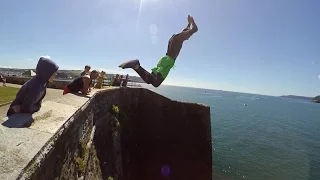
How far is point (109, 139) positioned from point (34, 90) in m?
4.97

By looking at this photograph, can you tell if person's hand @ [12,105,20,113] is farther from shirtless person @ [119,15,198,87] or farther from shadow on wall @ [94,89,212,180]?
shadow on wall @ [94,89,212,180]

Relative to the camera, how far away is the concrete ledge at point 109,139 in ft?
9.63

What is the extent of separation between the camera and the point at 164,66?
771cm

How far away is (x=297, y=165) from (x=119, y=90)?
992 inches

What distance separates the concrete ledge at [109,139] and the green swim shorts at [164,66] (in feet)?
6.75

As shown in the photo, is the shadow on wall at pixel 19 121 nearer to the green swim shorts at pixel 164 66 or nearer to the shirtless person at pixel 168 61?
the shirtless person at pixel 168 61

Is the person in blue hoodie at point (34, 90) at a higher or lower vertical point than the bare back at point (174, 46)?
lower

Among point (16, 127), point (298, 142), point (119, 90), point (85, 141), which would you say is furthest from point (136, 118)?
point (298, 142)

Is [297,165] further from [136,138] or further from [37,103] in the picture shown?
[37,103]

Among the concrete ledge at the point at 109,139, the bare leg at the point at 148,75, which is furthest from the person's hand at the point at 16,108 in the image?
the bare leg at the point at 148,75

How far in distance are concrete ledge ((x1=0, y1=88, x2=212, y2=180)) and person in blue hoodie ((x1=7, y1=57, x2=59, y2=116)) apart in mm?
197

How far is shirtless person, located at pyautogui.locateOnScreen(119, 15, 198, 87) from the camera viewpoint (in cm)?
759

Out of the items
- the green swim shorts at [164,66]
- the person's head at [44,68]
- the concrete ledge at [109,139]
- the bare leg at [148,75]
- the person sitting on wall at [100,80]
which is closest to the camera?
the concrete ledge at [109,139]

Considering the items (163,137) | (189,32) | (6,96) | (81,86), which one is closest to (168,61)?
(189,32)
